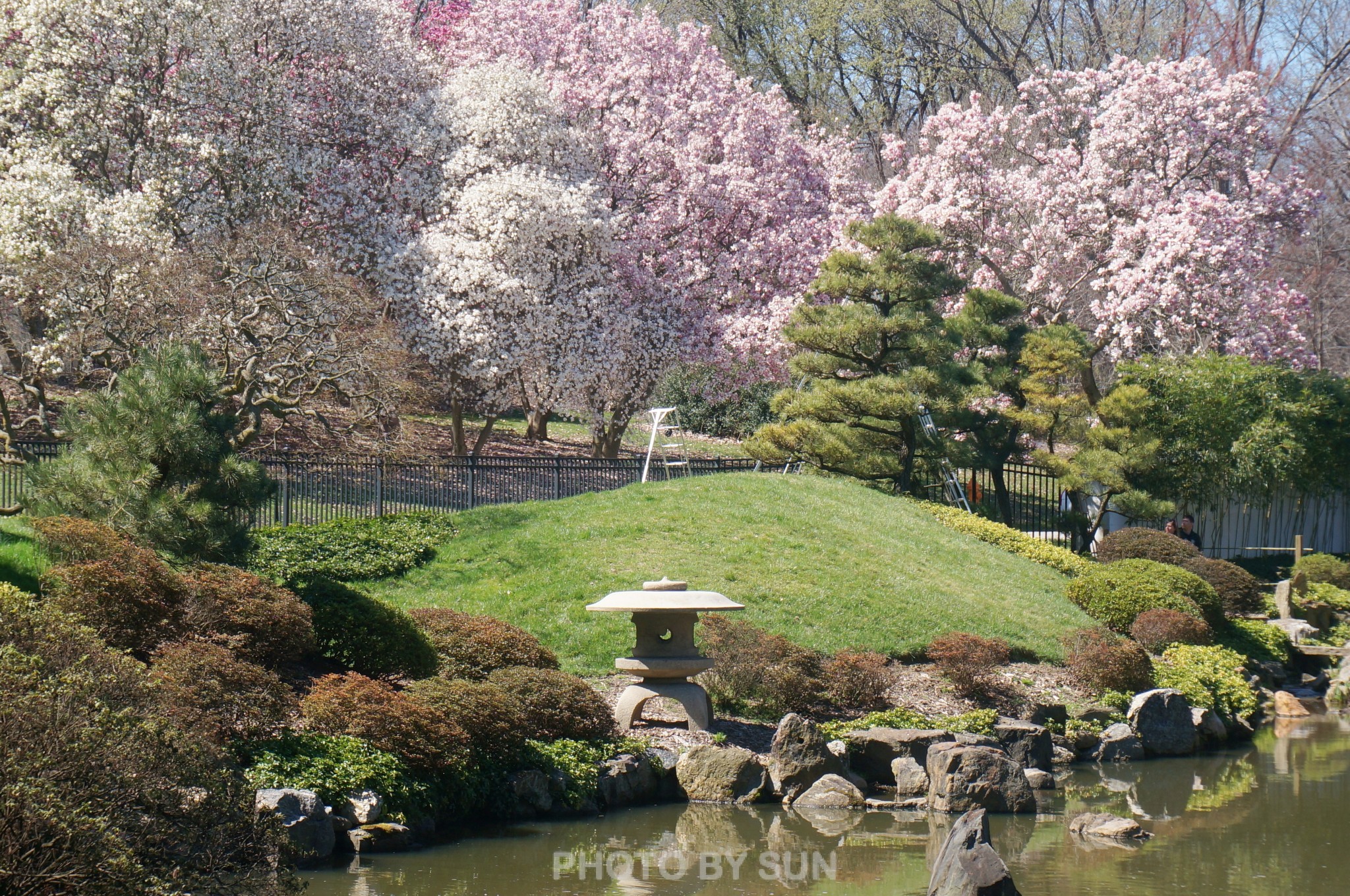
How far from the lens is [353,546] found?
16375mm

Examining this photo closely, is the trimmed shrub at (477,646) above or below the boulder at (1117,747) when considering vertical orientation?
above

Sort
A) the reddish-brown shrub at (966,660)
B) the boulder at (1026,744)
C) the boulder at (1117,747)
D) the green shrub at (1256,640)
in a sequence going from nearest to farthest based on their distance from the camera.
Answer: the boulder at (1026,744)
the boulder at (1117,747)
the reddish-brown shrub at (966,660)
the green shrub at (1256,640)

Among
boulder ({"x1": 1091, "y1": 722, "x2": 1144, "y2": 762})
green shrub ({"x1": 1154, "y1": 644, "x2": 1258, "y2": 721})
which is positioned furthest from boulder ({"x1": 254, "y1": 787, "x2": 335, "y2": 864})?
green shrub ({"x1": 1154, "y1": 644, "x2": 1258, "y2": 721})

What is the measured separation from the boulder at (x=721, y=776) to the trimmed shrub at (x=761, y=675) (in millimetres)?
1733

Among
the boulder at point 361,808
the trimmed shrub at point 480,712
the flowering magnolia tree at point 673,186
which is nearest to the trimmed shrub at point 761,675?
the trimmed shrub at point 480,712

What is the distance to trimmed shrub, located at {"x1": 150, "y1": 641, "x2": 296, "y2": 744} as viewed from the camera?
8289 mm

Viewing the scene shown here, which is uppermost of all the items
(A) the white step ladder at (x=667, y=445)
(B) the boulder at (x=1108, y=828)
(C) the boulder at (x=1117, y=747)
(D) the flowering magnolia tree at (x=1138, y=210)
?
(D) the flowering magnolia tree at (x=1138, y=210)

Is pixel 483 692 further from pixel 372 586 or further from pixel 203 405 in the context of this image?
Answer: pixel 372 586

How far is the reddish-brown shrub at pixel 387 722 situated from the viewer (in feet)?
30.2

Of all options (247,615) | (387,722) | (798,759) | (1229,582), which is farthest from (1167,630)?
(247,615)

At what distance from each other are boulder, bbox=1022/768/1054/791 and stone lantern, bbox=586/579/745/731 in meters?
3.10

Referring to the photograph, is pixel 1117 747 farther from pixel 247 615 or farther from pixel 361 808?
pixel 247 615

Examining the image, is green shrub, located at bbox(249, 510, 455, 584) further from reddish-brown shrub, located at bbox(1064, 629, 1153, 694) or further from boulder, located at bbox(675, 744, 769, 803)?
reddish-brown shrub, located at bbox(1064, 629, 1153, 694)

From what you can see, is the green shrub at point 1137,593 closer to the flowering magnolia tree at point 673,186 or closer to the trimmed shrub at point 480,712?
the trimmed shrub at point 480,712
